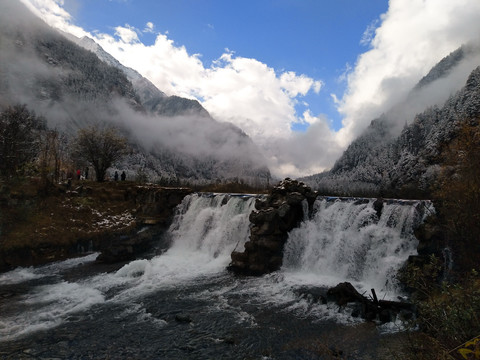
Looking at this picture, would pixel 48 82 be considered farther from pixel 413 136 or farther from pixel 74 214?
pixel 413 136

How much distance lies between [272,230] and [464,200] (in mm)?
12039

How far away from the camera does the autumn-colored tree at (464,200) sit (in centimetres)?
Answer: 1266

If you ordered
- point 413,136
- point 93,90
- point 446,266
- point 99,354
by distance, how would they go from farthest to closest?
1. point 93,90
2. point 413,136
3. point 446,266
4. point 99,354

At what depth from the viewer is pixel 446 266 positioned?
50.4ft

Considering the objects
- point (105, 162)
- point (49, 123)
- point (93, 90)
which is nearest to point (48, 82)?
point (93, 90)

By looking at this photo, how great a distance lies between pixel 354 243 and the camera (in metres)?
19.9

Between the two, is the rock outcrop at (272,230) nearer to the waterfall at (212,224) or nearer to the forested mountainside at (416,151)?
the waterfall at (212,224)

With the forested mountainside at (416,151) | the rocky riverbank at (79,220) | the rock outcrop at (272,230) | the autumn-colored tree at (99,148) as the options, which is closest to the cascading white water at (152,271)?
the rocky riverbank at (79,220)

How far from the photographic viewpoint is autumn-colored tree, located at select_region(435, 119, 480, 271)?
12664 millimetres

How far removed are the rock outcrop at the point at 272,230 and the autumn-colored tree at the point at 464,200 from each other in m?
10.4

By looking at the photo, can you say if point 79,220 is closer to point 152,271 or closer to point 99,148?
point 152,271

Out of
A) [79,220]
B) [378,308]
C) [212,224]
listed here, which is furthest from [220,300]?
[79,220]

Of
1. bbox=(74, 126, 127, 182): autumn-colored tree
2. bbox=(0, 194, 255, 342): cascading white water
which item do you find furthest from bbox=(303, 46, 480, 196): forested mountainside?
bbox=(74, 126, 127, 182): autumn-colored tree

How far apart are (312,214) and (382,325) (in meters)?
11.7
